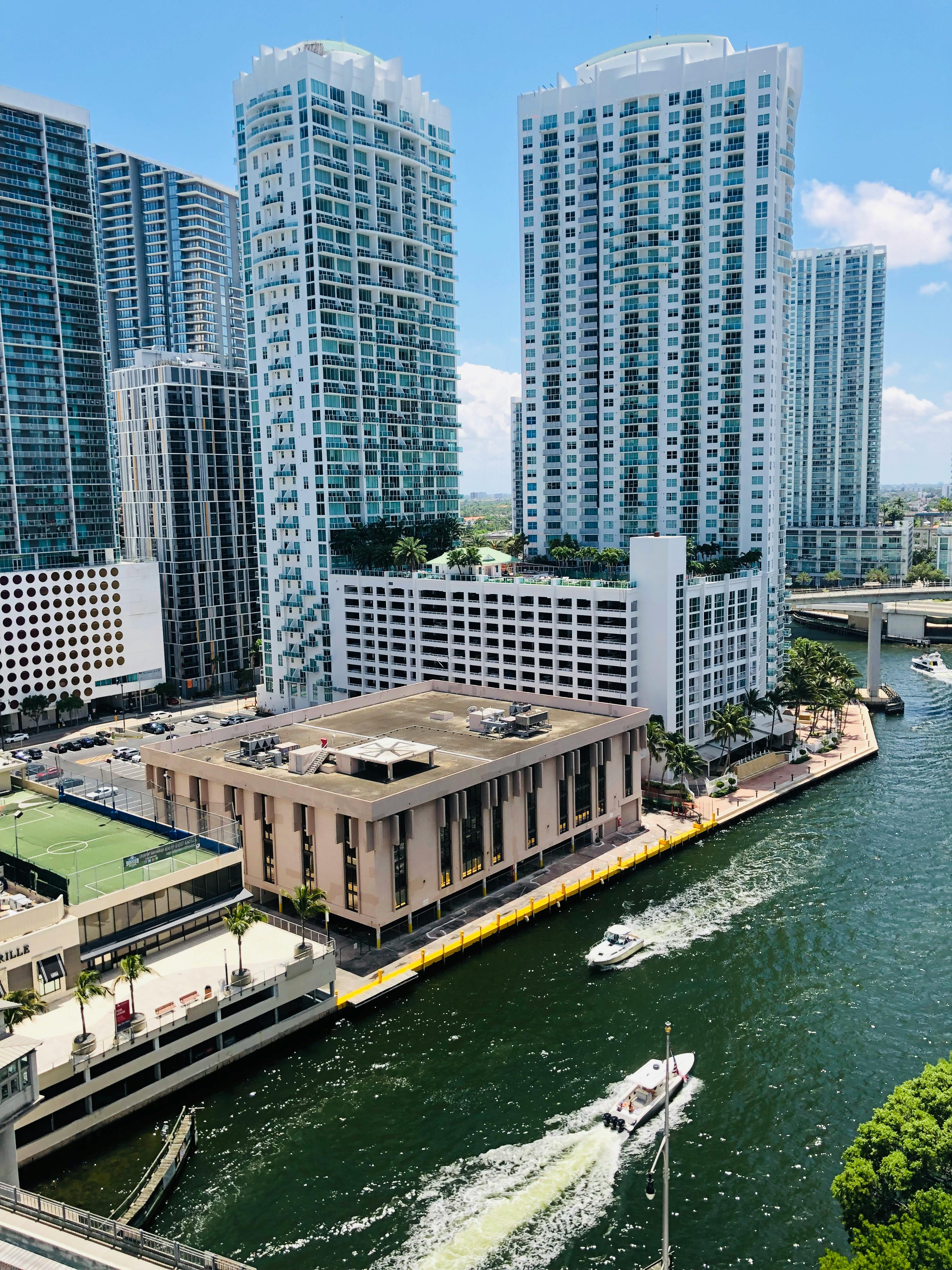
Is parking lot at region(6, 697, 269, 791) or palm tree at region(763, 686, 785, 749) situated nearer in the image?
parking lot at region(6, 697, 269, 791)

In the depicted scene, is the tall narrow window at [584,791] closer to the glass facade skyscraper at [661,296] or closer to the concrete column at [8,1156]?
the glass facade skyscraper at [661,296]

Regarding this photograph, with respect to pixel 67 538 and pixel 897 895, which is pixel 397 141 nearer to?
pixel 67 538

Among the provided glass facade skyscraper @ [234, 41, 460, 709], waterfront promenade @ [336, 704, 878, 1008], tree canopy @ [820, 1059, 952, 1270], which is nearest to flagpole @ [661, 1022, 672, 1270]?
tree canopy @ [820, 1059, 952, 1270]

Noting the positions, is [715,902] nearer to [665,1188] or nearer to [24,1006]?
[665,1188]

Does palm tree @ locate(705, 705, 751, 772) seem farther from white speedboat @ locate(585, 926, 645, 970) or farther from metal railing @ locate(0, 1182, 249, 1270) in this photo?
metal railing @ locate(0, 1182, 249, 1270)

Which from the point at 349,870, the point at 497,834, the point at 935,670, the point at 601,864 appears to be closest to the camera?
the point at 349,870

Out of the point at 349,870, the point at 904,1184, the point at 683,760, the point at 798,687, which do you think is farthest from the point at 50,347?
the point at 904,1184
